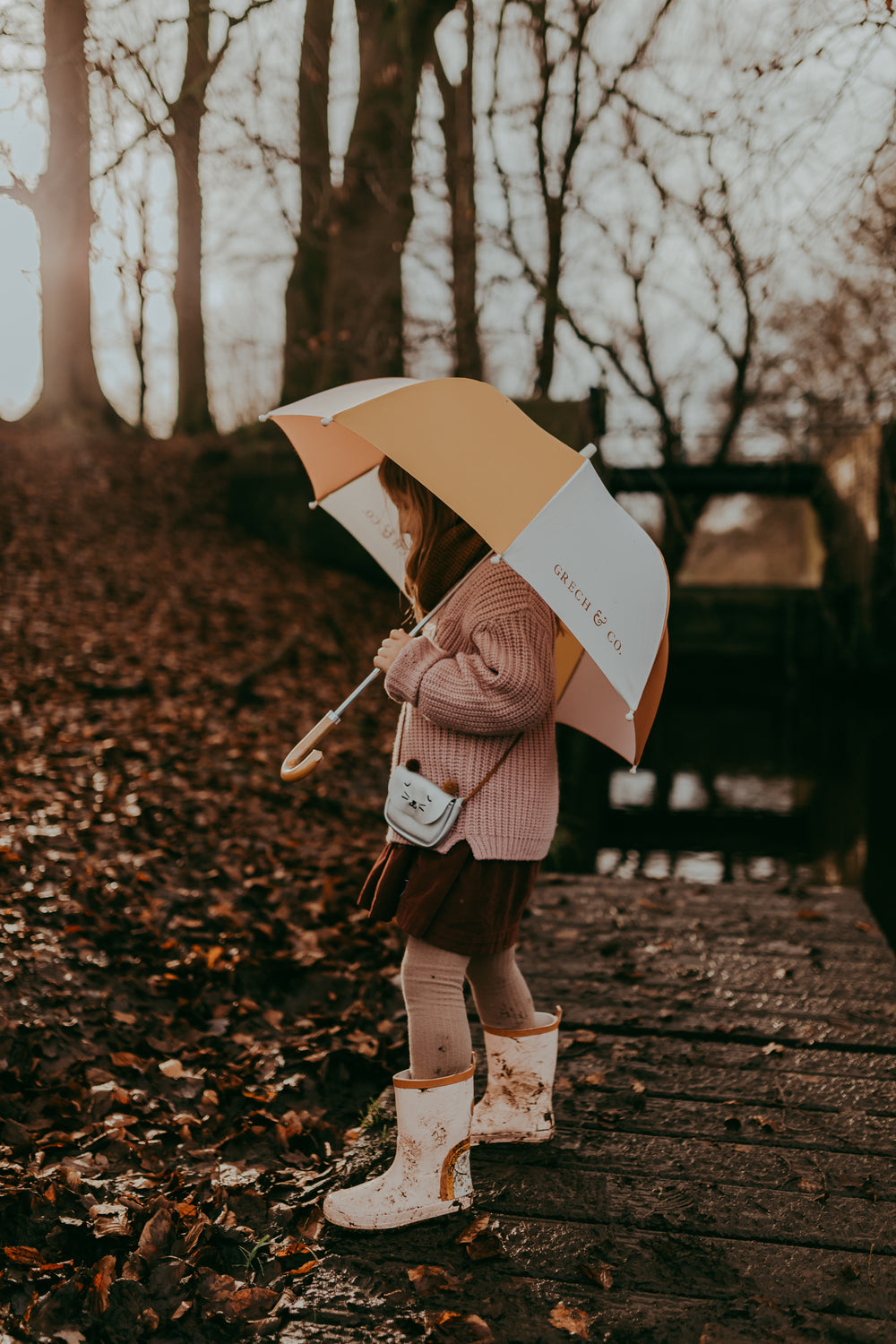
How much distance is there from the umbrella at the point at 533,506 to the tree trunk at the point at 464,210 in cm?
992

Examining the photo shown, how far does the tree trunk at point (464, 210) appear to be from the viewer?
11.6 m

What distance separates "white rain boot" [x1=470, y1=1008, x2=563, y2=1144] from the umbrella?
1025 mm

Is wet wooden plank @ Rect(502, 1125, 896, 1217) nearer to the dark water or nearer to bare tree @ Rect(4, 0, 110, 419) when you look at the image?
the dark water

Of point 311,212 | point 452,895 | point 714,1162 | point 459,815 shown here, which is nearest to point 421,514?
point 459,815

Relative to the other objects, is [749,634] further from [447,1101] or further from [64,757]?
[447,1101]

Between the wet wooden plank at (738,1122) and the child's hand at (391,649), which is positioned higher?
the child's hand at (391,649)

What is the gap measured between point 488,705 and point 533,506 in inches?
19.8

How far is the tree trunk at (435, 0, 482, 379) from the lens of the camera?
1160cm

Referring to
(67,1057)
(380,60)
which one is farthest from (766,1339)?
(380,60)

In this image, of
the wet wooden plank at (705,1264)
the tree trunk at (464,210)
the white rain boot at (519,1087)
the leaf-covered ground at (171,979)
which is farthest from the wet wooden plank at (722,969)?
the tree trunk at (464,210)

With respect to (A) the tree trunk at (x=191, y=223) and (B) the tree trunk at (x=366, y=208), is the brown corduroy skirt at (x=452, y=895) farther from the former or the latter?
(B) the tree trunk at (x=366, y=208)

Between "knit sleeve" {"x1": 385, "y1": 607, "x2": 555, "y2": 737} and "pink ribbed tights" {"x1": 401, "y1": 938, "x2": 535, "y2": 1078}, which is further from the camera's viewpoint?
"pink ribbed tights" {"x1": 401, "y1": 938, "x2": 535, "y2": 1078}

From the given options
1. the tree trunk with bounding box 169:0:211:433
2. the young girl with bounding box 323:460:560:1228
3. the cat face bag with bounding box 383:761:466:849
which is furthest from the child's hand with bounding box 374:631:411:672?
the tree trunk with bounding box 169:0:211:433

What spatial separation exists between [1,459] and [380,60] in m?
7.43
